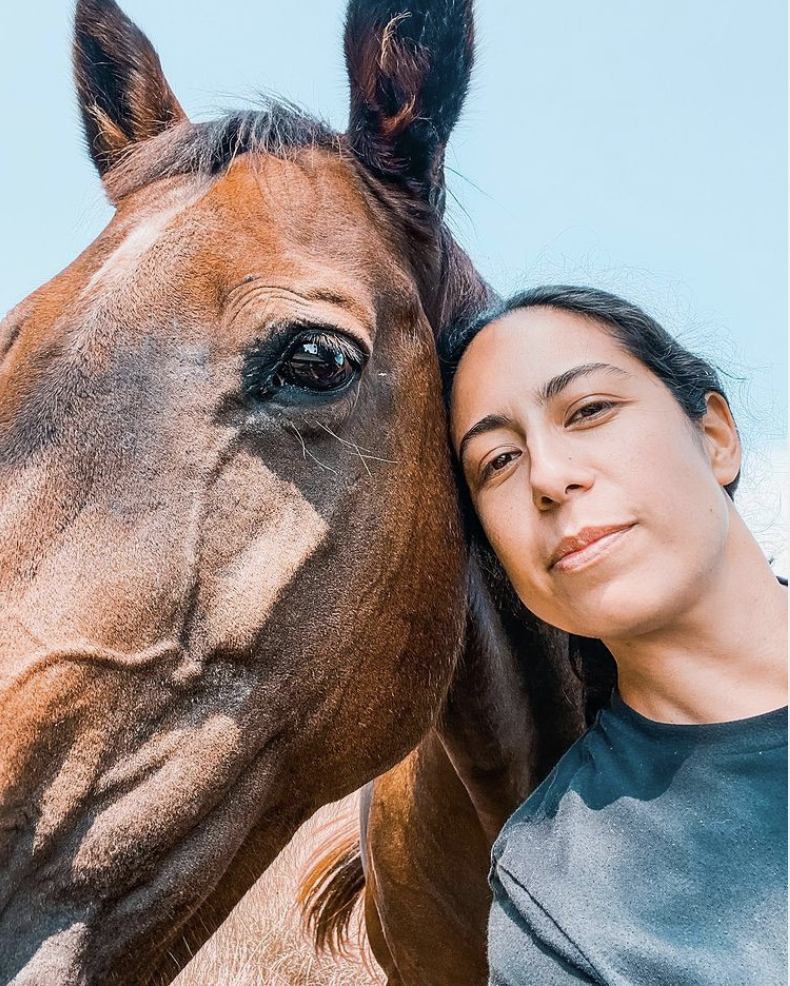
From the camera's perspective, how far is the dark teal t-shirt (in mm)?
1424

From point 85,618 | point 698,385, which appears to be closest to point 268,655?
point 85,618

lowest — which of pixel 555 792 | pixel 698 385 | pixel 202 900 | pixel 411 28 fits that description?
pixel 555 792

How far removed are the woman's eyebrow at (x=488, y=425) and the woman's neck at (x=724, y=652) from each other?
0.51 m

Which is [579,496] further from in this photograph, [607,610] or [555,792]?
[555,792]

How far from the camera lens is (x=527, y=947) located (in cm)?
158

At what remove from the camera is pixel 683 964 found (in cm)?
140

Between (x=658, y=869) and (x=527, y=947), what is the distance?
262mm

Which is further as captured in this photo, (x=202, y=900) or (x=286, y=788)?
→ (x=286, y=788)

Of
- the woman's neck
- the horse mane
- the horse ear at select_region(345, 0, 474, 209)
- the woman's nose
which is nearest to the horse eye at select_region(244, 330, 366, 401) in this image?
the woman's nose

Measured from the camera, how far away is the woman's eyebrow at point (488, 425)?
1.96 meters

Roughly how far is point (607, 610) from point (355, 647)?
0.52 meters

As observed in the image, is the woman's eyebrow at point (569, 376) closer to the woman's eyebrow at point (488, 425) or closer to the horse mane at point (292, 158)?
the woman's eyebrow at point (488, 425)

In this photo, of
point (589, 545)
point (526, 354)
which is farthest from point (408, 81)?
point (589, 545)

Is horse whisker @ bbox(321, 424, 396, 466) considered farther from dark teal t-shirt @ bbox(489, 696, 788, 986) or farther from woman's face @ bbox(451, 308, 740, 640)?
dark teal t-shirt @ bbox(489, 696, 788, 986)
